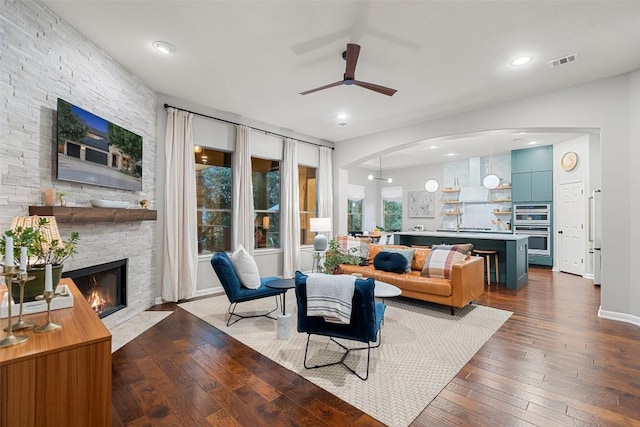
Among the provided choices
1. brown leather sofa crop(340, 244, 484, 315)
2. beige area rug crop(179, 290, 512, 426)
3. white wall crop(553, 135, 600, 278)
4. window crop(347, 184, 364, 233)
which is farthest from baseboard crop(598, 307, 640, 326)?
window crop(347, 184, 364, 233)

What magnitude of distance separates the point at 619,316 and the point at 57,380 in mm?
5458

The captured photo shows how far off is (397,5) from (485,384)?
3.18m

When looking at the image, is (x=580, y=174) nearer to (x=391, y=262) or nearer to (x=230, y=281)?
(x=391, y=262)

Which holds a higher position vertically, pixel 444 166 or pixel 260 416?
pixel 444 166

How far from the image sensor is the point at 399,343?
3143mm

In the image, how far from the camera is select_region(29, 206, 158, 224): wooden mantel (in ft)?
8.27

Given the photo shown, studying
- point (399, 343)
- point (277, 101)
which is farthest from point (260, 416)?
point (277, 101)

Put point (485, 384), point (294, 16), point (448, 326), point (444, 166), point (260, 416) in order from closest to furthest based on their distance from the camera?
point (260, 416) → point (485, 384) → point (294, 16) → point (448, 326) → point (444, 166)

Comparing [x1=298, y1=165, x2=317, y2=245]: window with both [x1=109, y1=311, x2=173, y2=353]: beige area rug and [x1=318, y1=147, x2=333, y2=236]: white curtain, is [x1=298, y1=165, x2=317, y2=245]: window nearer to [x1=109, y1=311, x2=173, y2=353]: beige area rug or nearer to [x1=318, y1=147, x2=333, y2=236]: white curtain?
[x1=318, y1=147, x2=333, y2=236]: white curtain

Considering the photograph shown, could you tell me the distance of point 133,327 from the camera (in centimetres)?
354

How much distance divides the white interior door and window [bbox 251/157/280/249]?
6722 millimetres

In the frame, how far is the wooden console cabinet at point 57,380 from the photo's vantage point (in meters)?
1.12

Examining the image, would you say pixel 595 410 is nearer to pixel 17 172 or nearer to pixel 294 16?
pixel 294 16

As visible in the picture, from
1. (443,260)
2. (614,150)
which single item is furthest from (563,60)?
(443,260)
